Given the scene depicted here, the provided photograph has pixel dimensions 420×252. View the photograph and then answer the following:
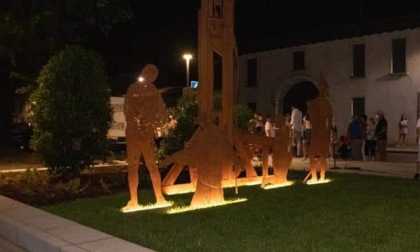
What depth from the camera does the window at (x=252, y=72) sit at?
120 feet

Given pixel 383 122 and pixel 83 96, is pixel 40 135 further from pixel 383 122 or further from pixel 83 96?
pixel 383 122

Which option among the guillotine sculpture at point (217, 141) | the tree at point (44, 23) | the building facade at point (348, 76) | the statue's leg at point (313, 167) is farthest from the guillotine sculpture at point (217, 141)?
the building facade at point (348, 76)

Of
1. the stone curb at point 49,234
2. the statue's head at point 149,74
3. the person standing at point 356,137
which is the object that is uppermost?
the statue's head at point 149,74

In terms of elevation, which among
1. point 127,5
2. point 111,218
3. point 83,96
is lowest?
point 111,218

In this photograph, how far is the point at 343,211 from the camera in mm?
9461

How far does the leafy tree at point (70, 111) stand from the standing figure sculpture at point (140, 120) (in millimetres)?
3916

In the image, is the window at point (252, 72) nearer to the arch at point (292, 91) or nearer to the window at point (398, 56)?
the arch at point (292, 91)

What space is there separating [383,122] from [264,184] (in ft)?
30.1

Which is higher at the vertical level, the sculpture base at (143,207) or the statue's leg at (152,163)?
the statue's leg at (152,163)

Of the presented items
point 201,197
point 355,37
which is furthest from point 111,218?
point 355,37

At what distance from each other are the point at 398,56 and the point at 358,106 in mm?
3429

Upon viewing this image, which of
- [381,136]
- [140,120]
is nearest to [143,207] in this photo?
[140,120]

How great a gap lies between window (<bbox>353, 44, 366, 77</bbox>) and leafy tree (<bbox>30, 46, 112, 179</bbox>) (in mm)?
19491

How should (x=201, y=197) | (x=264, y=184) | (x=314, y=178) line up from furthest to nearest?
(x=314, y=178) < (x=264, y=184) < (x=201, y=197)
